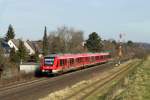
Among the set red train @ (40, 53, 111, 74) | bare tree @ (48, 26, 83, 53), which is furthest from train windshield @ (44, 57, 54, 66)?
bare tree @ (48, 26, 83, 53)

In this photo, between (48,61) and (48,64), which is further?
(48,61)

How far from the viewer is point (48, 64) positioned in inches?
2030

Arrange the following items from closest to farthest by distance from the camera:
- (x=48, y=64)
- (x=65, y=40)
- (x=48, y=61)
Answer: (x=48, y=64) < (x=48, y=61) < (x=65, y=40)

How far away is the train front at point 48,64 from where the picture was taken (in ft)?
168

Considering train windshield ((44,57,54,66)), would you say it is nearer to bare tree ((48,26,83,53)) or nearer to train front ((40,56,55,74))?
train front ((40,56,55,74))

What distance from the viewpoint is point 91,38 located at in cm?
15225

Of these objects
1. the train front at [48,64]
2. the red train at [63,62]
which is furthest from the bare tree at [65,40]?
the train front at [48,64]

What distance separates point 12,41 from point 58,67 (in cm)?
7982

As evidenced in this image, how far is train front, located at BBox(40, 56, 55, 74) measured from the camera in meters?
51.1

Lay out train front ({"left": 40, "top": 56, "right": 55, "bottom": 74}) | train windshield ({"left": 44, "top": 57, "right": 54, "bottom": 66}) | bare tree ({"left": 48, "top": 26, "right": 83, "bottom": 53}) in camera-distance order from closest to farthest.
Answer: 1. train front ({"left": 40, "top": 56, "right": 55, "bottom": 74})
2. train windshield ({"left": 44, "top": 57, "right": 54, "bottom": 66})
3. bare tree ({"left": 48, "top": 26, "right": 83, "bottom": 53})

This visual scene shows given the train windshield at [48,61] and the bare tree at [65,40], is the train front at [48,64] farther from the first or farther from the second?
the bare tree at [65,40]

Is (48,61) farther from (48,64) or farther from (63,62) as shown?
(63,62)

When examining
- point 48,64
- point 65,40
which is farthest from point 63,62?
point 65,40

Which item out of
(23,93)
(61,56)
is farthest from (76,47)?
(23,93)
